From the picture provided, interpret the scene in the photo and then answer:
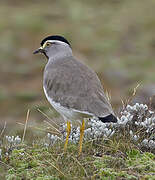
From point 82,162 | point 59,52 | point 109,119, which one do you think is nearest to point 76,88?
point 109,119

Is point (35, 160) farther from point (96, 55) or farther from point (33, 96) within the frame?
point (96, 55)

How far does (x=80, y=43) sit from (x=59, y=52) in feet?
33.4

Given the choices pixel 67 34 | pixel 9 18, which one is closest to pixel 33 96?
pixel 67 34

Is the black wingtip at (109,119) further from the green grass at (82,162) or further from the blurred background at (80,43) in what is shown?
the blurred background at (80,43)

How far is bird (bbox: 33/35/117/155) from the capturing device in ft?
17.7

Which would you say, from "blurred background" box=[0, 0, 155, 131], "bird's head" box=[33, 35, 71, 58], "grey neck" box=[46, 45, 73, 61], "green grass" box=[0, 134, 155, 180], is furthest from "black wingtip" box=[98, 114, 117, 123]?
"blurred background" box=[0, 0, 155, 131]

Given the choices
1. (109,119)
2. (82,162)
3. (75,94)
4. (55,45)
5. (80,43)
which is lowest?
(82,162)

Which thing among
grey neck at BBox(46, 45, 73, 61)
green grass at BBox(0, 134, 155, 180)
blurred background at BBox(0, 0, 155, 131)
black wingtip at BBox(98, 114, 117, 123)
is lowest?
green grass at BBox(0, 134, 155, 180)

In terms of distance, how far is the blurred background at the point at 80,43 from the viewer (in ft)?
43.9

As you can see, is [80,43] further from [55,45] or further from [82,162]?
[82,162]

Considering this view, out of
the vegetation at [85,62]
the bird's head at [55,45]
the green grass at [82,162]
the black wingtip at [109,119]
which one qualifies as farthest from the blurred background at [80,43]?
the black wingtip at [109,119]

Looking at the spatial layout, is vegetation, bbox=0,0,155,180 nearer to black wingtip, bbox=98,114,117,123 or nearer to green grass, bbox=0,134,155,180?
green grass, bbox=0,134,155,180

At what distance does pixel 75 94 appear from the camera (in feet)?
18.3

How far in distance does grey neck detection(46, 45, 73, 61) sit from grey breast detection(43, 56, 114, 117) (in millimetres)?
372
